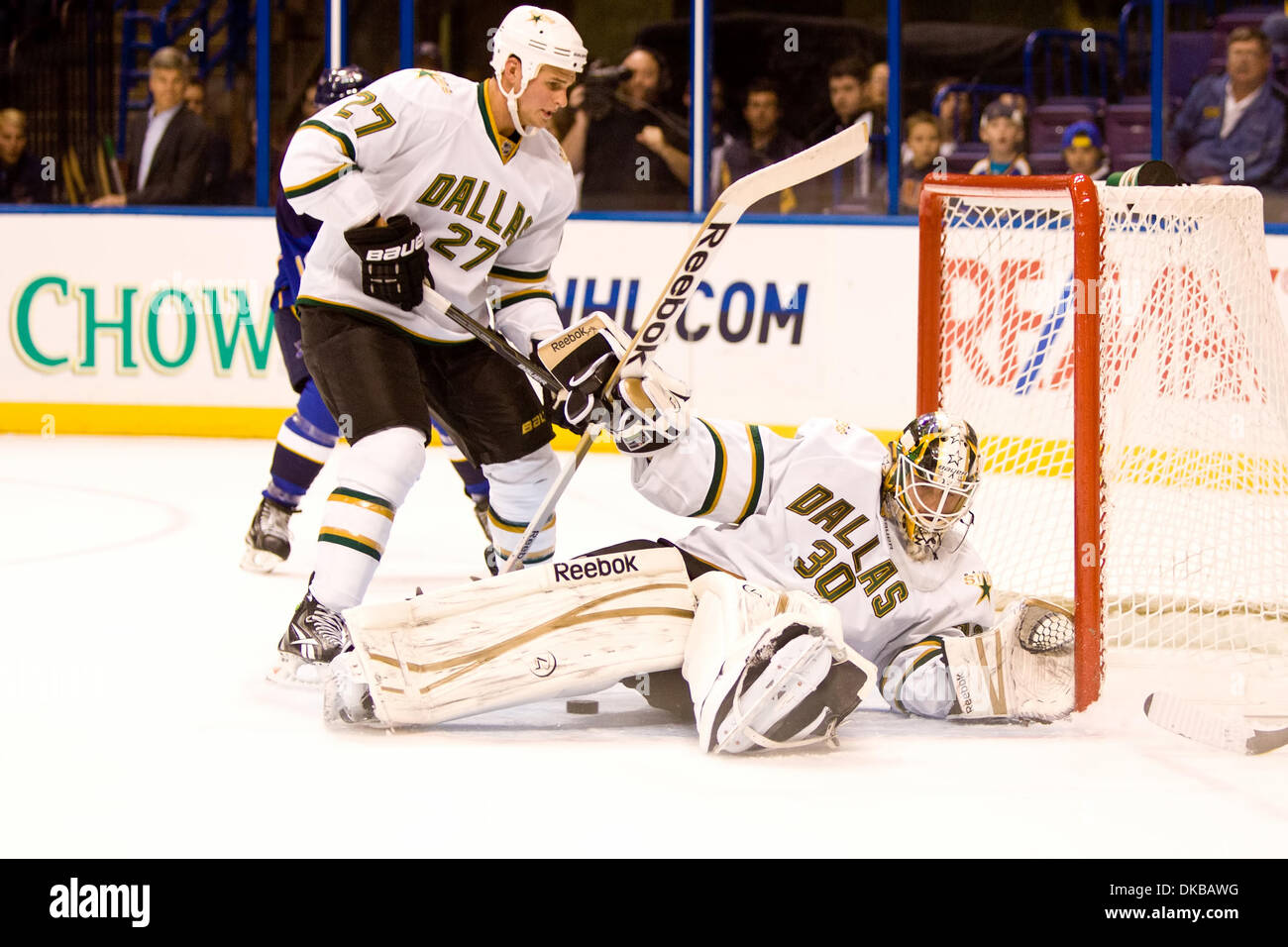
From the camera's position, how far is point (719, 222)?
2699 millimetres

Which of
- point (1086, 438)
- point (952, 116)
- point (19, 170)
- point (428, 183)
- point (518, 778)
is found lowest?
point (518, 778)

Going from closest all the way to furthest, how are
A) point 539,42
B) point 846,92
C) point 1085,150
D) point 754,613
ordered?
point 754,613 → point 539,42 → point 1085,150 → point 846,92

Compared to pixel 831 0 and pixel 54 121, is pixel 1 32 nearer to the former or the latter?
pixel 54 121

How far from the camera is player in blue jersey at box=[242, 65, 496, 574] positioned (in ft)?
13.2

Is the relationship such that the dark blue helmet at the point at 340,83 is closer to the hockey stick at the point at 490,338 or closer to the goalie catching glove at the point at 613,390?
the hockey stick at the point at 490,338

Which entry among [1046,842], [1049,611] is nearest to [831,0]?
[1049,611]

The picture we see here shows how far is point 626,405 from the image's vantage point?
2.64m

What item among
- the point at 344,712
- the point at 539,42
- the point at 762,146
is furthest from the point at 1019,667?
the point at 762,146

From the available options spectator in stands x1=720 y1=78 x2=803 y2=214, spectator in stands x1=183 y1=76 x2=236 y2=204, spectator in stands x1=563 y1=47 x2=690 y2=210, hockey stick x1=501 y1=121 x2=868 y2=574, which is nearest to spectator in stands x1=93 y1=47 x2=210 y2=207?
spectator in stands x1=183 y1=76 x2=236 y2=204

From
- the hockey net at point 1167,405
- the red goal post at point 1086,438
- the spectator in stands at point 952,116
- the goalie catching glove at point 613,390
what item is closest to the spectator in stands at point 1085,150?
the spectator in stands at point 952,116

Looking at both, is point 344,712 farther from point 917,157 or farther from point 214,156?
point 214,156

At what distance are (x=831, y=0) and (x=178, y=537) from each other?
3929mm

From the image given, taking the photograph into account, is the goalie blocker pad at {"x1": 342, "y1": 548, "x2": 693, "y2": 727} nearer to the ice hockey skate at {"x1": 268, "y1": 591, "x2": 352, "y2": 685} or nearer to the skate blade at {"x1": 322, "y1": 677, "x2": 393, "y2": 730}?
the skate blade at {"x1": 322, "y1": 677, "x2": 393, "y2": 730}

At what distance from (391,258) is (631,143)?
3705 millimetres
